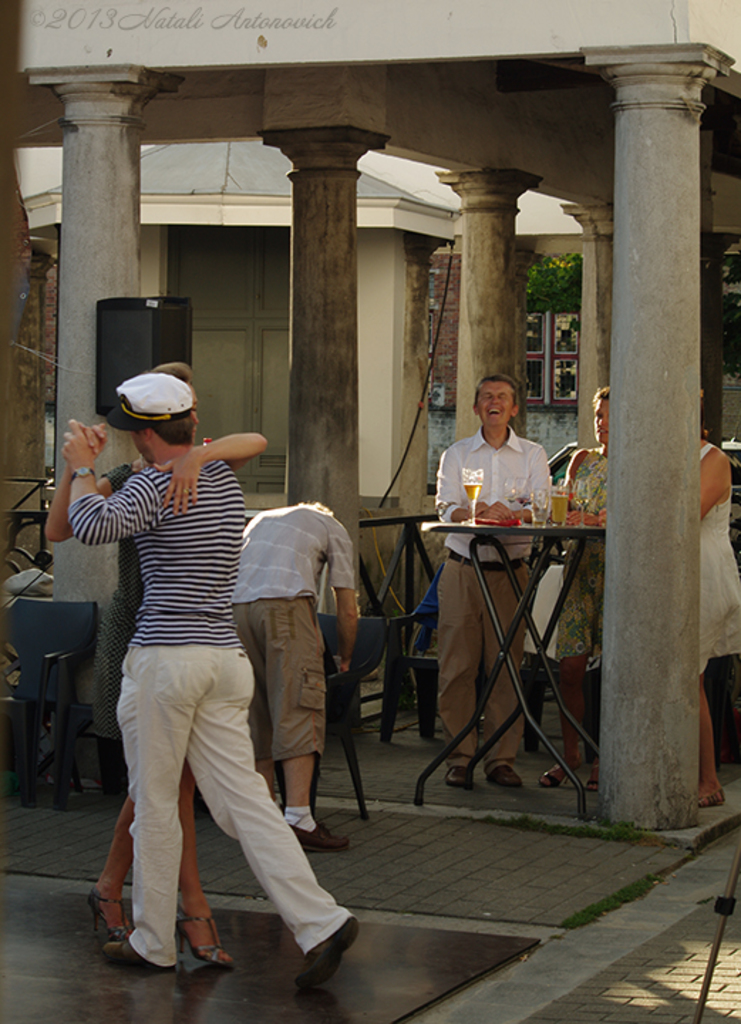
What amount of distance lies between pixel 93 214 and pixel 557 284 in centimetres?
2065

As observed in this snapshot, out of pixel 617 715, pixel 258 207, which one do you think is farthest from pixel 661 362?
pixel 258 207

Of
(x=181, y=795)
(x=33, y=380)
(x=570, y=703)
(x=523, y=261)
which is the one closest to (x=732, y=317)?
(x=523, y=261)

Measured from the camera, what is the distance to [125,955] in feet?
15.5

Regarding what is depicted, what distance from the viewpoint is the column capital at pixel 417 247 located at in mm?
15141

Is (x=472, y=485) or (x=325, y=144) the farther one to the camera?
(x=325, y=144)

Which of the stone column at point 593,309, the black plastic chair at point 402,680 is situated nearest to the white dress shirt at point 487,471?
the black plastic chair at point 402,680

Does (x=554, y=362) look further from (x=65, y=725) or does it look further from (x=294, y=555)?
(x=294, y=555)

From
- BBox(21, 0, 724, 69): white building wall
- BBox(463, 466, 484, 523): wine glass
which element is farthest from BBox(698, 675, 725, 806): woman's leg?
BBox(21, 0, 724, 69): white building wall

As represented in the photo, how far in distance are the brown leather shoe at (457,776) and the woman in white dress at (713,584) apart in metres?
1.16

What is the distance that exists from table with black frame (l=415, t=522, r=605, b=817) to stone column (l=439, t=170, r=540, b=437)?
4440mm

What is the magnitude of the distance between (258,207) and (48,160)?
81.0 inches

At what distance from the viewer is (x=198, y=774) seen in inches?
177

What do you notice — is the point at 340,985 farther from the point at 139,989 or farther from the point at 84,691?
the point at 84,691

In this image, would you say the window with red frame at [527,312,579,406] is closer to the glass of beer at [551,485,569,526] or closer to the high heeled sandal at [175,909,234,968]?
the glass of beer at [551,485,569,526]
